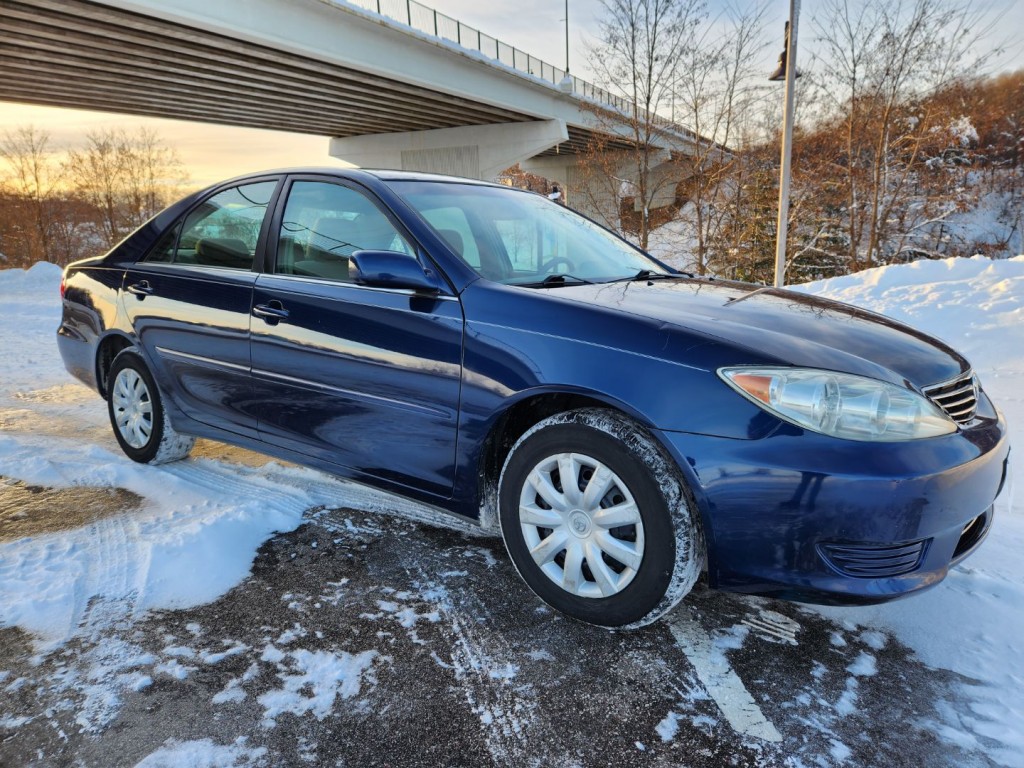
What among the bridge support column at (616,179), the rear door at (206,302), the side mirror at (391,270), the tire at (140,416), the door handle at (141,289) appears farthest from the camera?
the bridge support column at (616,179)

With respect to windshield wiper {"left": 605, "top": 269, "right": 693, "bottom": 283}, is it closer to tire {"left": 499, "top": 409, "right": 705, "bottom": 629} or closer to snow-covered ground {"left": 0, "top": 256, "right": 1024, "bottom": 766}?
tire {"left": 499, "top": 409, "right": 705, "bottom": 629}

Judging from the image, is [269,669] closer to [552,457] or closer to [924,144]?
[552,457]

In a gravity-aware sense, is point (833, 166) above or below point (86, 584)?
above

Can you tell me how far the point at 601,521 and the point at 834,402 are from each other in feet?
2.64

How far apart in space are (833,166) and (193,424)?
63.5 ft

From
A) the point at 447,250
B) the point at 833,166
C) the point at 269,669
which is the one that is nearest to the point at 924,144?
the point at 833,166

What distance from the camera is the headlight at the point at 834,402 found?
79.6 inches

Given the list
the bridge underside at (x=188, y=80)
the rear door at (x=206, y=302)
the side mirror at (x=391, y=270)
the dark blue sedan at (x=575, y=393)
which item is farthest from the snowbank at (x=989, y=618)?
the bridge underside at (x=188, y=80)

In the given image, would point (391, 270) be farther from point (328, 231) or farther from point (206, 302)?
point (206, 302)

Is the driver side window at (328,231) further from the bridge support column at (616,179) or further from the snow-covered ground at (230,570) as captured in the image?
the bridge support column at (616,179)

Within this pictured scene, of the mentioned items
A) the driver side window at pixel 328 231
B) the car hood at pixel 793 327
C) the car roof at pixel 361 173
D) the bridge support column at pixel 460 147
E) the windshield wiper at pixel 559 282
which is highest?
the bridge support column at pixel 460 147

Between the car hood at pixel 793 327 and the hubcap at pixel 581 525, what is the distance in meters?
0.58

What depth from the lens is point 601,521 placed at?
2277 millimetres

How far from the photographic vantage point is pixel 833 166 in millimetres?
18797
